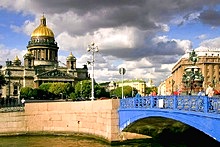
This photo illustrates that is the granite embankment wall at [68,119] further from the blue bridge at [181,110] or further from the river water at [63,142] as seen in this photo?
the blue bridge at [181,110]

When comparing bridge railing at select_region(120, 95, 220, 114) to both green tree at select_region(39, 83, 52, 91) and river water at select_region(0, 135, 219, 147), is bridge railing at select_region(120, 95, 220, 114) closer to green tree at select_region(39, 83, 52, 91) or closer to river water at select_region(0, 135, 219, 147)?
river water at select_region(0, 135, 219, 147)

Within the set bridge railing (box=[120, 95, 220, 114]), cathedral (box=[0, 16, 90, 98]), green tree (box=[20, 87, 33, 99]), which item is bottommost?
bridge railing (box=[120, 95, 220, 114])

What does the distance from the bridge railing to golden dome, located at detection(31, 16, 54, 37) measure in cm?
9887

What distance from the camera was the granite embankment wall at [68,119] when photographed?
95.7ft

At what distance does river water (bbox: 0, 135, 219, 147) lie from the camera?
2887 cm

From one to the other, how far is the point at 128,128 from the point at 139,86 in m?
148

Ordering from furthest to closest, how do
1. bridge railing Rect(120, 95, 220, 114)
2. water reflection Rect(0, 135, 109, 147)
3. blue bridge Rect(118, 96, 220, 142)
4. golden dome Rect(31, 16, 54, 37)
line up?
golden dome Rect(31, 16, 54, 37), water reflection Rect(0, 135, 109, 147), bridge railing Rect(120, 95, 220, 114), blue bridge Rect(118, 96, 220, 142)

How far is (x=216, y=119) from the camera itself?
576 inches

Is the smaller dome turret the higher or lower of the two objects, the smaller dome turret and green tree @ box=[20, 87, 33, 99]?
the higher

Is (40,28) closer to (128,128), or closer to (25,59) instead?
(25,59)

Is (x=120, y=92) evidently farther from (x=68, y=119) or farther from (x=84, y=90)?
(x=68, y=119)

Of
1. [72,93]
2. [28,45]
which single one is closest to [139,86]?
[28,45]

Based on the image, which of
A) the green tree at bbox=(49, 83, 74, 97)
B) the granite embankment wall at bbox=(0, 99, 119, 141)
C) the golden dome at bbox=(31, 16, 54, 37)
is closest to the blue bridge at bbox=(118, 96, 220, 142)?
the granite embankment wall at bbox=(0, 99, 119, 141)

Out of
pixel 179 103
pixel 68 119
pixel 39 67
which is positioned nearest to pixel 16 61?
pixel 39 67
